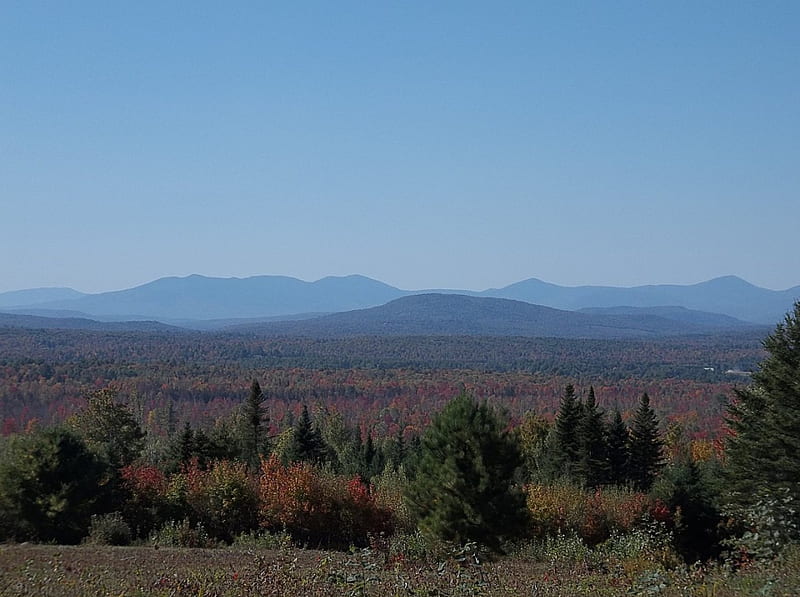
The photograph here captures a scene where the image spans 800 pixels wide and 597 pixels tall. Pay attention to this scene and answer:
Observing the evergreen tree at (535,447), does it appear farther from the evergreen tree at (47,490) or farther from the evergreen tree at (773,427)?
the evergreen tree at (47,490)

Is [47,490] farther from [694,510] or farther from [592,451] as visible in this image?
[592,451]

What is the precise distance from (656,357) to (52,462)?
186m

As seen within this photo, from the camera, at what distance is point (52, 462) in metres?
22.7

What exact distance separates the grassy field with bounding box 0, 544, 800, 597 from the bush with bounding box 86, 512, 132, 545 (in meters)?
7.20

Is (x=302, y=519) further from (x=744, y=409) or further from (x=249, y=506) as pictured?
(x=744, y=409)

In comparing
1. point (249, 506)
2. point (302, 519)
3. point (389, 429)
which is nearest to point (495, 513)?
point (302, 519)

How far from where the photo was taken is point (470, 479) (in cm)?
2081

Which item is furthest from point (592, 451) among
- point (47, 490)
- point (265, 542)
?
point (47, 490)

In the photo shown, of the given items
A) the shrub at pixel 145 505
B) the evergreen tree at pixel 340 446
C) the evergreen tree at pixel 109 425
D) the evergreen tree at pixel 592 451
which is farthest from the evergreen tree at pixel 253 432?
the evergreen tree at pixel 592 451

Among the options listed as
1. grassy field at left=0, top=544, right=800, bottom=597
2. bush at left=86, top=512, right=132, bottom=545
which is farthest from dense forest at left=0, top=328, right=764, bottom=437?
grassy field at left=0, top=544, right=800, bottom=597

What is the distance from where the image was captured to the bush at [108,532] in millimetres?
20000

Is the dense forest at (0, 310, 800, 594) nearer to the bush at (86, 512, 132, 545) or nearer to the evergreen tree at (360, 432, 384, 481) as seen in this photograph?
the bush at (86, 512, 132, 545)

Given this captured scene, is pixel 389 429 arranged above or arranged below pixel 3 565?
below

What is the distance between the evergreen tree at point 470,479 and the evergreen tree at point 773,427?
7.31 meters
